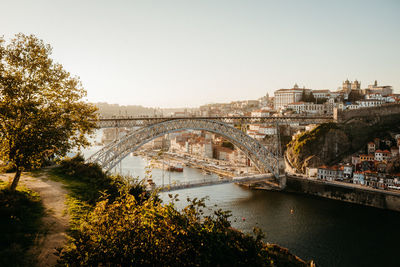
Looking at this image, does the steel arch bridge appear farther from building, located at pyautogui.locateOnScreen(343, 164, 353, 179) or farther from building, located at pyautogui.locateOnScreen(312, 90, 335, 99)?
building, located at pyautogui.locateOnScreen(312, 90, 335, 99)

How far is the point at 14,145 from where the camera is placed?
477cm

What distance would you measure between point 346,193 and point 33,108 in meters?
19.2

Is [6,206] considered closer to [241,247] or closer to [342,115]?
[241,247]

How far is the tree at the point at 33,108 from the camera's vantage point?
4.80 metres

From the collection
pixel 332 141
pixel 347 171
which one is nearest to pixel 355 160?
pixel 347 171

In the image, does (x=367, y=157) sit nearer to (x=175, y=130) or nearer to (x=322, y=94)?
(x=175, y=130)

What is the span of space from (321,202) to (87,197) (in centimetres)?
1646

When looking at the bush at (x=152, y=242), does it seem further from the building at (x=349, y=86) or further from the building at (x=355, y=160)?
the building at (x=349, y=86)

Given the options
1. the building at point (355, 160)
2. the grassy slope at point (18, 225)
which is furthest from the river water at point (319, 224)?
the building at point (355, 160)

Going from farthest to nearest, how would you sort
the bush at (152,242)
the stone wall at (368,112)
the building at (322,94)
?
the building at (322,94) < the stone wall at (368,112) < the bush at (152,242)

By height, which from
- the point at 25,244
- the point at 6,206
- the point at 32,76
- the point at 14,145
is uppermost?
the point at 32,76

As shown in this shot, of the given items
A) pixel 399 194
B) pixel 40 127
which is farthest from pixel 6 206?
pixel 399 194

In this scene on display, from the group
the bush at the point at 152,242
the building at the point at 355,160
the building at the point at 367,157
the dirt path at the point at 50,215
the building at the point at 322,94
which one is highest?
the building at the point at 322,94

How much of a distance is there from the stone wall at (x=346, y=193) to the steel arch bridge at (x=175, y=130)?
5.73 feet
